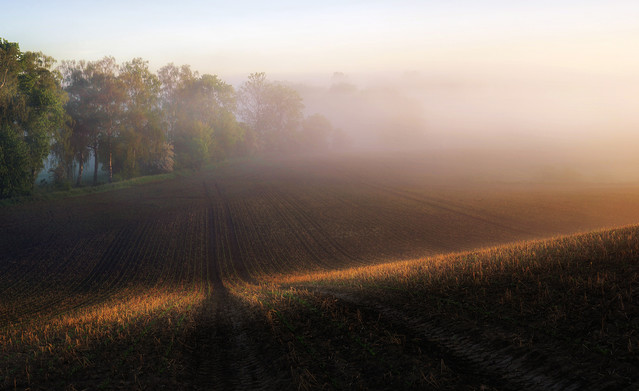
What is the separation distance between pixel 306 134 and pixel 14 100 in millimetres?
97835

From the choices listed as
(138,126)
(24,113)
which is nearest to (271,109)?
(138,126)

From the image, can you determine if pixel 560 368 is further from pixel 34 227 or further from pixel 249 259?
pixel 34 227

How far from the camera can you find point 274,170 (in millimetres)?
90125

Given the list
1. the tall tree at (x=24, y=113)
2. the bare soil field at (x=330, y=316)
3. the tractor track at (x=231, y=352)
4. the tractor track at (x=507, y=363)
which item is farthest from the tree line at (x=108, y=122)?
the tractor track at (x=507, y=363)

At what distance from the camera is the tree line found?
51844 mm

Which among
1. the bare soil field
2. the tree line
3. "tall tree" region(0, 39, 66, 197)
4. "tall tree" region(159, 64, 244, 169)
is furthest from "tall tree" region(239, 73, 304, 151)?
the bare soil field

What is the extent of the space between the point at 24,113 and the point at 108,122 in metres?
18.9

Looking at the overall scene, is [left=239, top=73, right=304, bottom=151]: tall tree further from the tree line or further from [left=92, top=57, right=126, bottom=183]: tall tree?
[left=92, top=57, right=126, bottom=183]: tall tree

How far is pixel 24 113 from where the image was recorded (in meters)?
52.2

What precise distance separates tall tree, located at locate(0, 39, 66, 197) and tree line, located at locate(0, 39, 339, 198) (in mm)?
110

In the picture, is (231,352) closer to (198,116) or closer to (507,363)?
(507,363)

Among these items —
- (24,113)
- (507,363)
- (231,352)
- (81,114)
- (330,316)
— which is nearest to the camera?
(507,363)

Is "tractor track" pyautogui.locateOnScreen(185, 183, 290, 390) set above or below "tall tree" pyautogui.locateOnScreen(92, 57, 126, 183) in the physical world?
below

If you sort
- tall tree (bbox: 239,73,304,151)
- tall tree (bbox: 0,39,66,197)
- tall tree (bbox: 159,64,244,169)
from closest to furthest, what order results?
tall tree (bbox: 0,39,66,197) < tall tree (bbox: 159,64,244,169) < tall tree (bbox: 239,73,304,151)
